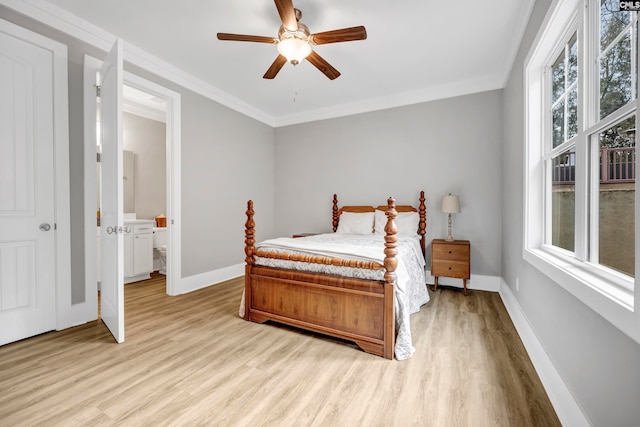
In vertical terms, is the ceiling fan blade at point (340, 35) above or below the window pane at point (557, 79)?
above

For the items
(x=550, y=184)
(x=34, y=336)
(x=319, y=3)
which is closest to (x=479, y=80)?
(x=550, y=184)

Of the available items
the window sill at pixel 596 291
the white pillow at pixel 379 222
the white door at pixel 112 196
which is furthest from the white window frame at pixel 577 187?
the white door at pixel 112 196

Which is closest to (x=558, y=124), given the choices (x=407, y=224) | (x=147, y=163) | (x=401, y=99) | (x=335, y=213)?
(x=407, y=224)

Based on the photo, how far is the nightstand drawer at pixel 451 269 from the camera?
136 inches

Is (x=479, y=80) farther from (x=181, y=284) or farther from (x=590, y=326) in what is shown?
(x=181, y=284)

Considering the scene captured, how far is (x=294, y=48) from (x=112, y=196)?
1.91 m

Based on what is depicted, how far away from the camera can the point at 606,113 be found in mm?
1352

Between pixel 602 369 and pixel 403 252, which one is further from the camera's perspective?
pixel 403 252

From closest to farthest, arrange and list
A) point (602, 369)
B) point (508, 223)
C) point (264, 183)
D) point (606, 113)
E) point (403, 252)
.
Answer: point (602, 369) < point (606, 113) < point (403, 252) < point (508, 223) < point (264, 183)

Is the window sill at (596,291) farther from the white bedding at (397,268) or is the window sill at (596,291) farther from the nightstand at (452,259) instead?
the nightstand at (452,259)

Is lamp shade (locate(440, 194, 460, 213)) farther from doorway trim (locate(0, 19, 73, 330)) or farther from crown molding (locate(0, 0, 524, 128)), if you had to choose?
doorway trim (locate(0, 19, 73, 330))

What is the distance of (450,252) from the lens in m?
3.51

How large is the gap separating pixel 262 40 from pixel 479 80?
2838 millimetres

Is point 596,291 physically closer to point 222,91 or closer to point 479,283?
point 479,283
